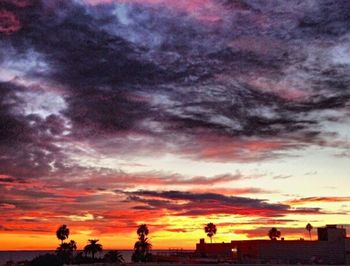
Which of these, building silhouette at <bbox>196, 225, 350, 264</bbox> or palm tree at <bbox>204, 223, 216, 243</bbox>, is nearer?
building silhouette at <bbox>196, 225, 350, 264</bbox>

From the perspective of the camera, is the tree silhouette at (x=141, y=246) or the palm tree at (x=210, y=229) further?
the palm tree at (x=210, y=229)

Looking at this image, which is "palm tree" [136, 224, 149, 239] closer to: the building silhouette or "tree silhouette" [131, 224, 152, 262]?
"tree silhouette" [131, 224, 152, 262]

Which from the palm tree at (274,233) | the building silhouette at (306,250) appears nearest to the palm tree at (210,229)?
the palm tree at (274,233)

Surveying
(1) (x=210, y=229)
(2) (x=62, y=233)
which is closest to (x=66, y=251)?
(2) (x=62, y=233)

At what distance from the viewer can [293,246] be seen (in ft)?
327

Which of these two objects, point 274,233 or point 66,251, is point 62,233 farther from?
point 274,233

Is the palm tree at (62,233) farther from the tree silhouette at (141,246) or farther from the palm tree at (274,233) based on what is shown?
the palm tree at (274,233)

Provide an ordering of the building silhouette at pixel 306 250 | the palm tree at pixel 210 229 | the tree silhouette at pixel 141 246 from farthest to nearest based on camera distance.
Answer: the palm tree at pixel 210 229
the tree silhouette at pixel 141 246
the building silhouette at pixel 306 250

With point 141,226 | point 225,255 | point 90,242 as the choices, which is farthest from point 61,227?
point 225,255

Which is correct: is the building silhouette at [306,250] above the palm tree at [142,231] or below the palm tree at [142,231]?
below

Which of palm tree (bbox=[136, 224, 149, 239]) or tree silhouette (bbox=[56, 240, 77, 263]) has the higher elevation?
palm tree (bbox=[136, 224, 149, 239])

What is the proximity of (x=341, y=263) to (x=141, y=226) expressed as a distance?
78.0 metres

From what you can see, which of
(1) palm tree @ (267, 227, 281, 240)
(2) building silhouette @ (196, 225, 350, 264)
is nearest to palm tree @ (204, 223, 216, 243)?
(1) palm tree @ (267, 227, 281, 240)

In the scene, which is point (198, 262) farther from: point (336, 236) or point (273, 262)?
point (336, 236)
